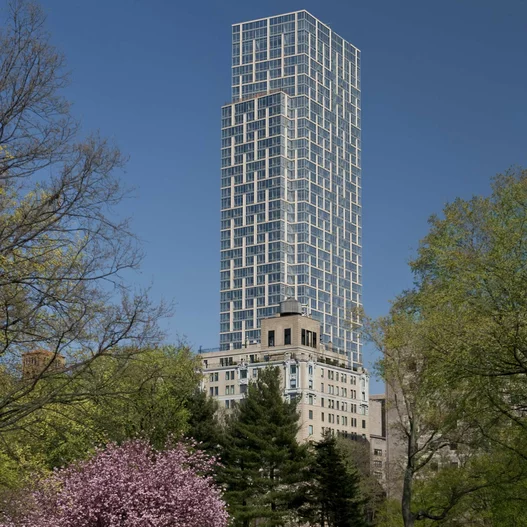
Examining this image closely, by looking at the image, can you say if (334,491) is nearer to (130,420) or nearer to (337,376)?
(130,420)

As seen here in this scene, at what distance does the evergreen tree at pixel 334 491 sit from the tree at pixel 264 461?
2169 millimetres

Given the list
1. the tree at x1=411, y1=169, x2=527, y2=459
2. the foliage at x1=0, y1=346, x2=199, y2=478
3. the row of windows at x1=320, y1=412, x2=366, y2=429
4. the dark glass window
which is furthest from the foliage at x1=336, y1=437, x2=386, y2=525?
the dark glass window

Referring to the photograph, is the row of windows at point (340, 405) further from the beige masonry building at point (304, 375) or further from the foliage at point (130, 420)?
the foliage at point (130, 420)

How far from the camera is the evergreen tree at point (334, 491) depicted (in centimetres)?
5812

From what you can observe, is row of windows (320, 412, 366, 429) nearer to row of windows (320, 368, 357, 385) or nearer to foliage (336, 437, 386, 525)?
row of windows (320, 368, 357, 385)

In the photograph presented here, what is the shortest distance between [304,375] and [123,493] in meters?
127

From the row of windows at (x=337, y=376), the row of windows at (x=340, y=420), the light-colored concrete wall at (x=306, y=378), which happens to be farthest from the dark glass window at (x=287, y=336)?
the row of windows at (x=340, y=420)

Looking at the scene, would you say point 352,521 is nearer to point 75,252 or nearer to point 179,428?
point 179,428

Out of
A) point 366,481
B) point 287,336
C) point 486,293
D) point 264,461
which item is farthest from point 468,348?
point 287,336

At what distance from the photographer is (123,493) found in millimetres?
42094

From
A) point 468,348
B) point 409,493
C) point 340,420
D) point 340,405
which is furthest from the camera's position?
point 340,405

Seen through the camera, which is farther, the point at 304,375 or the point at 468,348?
the point at 304,375

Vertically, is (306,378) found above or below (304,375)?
below

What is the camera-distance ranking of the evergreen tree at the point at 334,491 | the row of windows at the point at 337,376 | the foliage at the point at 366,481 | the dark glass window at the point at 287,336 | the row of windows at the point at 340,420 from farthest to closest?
1. the row of windows at the point at 337,376
2. the dark glass window at the point at 287,336
3. the row of windows at the point at 340,420
4. the foliage at the point at 366,481
5. the evergreen tree at the point at 334,491
